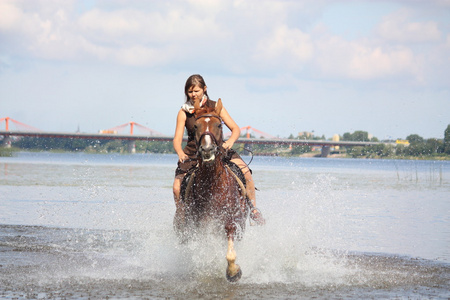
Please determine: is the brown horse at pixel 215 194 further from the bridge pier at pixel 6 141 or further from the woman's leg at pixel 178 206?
the bridge pier at pixel 6 141

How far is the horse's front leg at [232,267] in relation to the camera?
876cm

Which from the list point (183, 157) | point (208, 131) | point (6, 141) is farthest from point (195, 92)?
point (6, 141)

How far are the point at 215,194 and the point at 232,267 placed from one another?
1077mm

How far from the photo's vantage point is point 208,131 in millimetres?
8031

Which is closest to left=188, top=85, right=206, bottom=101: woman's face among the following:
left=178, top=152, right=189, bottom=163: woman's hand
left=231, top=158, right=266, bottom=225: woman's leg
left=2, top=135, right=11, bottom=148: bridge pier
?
left=178, top=152, right=189, bottom=163: woman's hand

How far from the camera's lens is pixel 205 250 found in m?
9.48

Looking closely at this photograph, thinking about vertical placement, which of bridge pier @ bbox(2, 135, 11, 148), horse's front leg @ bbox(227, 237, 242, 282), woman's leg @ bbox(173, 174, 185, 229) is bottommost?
horse's front leg @ bbox(227, 237, 242, 282)

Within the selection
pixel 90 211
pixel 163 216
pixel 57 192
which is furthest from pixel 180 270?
pixel 57 192

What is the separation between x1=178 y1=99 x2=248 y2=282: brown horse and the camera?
8.20m

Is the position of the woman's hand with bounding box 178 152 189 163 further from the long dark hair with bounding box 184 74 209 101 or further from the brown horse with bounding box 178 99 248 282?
the long dark hair with bounding box 184 74 209 101

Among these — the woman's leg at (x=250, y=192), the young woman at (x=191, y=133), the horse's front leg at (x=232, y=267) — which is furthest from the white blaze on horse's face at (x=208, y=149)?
the woman's leg at (x=250, y=192)

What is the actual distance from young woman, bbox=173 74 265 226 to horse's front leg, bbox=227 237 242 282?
109 cm

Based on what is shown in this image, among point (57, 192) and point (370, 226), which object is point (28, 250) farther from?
point (57, 192)

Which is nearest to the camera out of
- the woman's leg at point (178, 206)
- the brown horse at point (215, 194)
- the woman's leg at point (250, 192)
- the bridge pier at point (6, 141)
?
the brown horse at point (215, 194)
